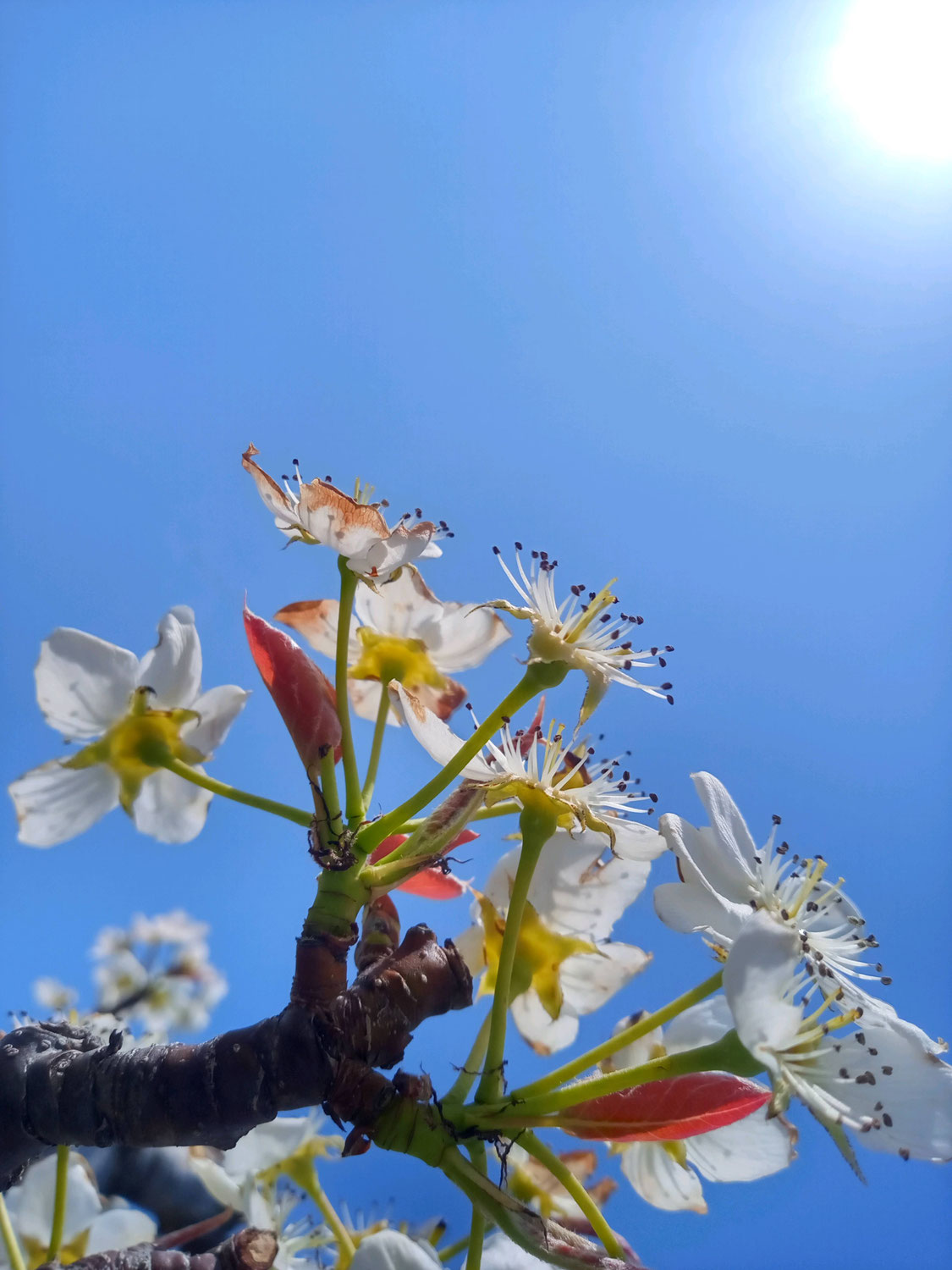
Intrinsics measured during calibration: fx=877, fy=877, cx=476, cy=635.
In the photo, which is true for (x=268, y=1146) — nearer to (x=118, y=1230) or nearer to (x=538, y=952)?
(x=118, y=1230)

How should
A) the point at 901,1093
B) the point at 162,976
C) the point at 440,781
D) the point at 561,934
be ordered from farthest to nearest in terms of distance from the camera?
the point at 162,976, the point at 561,934, the point at 440,781, the point at 901,1093

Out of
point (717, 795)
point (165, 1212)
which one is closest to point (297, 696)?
point (717, 795)

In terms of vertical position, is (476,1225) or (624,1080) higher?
(624,1080)

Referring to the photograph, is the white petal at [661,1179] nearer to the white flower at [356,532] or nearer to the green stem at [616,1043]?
the green stem at [616,1043]

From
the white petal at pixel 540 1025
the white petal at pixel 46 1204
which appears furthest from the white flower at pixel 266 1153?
the white petal at pixel 540 1025

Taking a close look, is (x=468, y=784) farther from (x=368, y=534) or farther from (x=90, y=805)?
(x=90, y=805)

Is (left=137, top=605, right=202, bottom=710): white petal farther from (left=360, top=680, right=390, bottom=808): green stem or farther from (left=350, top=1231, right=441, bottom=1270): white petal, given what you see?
(left=350, top=1231, right=441, bottom=1270): white petal

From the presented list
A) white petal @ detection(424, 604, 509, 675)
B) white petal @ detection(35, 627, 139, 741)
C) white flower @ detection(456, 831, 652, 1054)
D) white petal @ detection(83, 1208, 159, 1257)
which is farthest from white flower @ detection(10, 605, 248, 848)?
white petal @ detection(83, 1208, 159, 1257)

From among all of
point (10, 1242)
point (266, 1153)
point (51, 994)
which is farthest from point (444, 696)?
point (51, 994)
